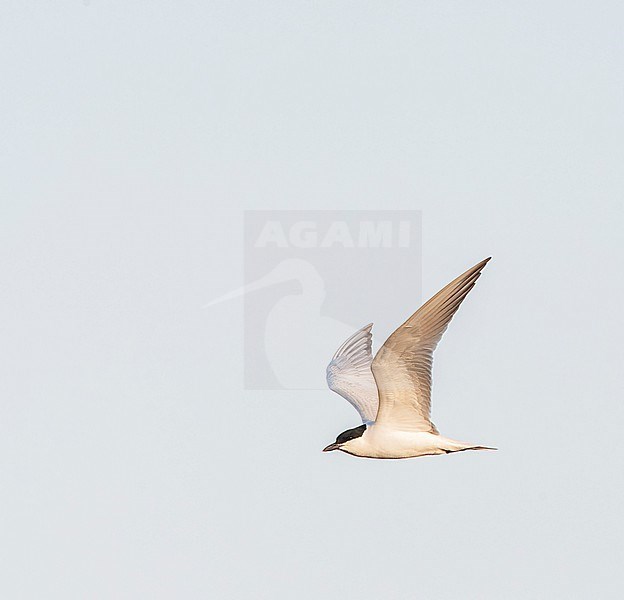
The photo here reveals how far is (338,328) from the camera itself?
3203cm

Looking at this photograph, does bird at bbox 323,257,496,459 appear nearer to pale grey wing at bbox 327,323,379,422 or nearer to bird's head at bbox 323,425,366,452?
bird's head at bbox 323,425,366,452

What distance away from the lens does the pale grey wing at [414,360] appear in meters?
18.7

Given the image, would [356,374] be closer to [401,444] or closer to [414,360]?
[401,444]

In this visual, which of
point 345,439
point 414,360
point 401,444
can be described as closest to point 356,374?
point 345,439

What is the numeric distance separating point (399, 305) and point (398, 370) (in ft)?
41.8

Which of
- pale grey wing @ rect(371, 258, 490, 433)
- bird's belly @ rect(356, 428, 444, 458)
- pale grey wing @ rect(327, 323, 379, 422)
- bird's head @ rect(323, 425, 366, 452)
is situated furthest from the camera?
pale grey wing @ rect(327, 323, 379, 422)

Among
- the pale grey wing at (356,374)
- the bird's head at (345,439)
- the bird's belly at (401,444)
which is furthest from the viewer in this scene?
the pale grey wing at (356,374)

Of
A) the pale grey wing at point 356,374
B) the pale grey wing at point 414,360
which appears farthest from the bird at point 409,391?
the pale grey wing at point 356,374

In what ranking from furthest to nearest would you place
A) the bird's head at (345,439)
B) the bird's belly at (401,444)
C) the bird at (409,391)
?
the bird's head at (345,439) < the bird's belly at (401,444) < the bird at (409,391)

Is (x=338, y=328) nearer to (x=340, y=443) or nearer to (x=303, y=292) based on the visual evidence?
(x=303, y=292)

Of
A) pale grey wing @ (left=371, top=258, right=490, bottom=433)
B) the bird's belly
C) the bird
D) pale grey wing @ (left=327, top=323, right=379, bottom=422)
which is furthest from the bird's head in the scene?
pale grey wing @ (left=327, top=323, right=379, bottom=422)

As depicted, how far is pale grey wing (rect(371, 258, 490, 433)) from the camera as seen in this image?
18.7 m

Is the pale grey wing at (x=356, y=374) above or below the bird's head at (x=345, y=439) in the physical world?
above

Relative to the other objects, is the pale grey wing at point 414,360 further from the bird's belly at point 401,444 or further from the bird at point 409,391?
the bird's belly at point 401,444
